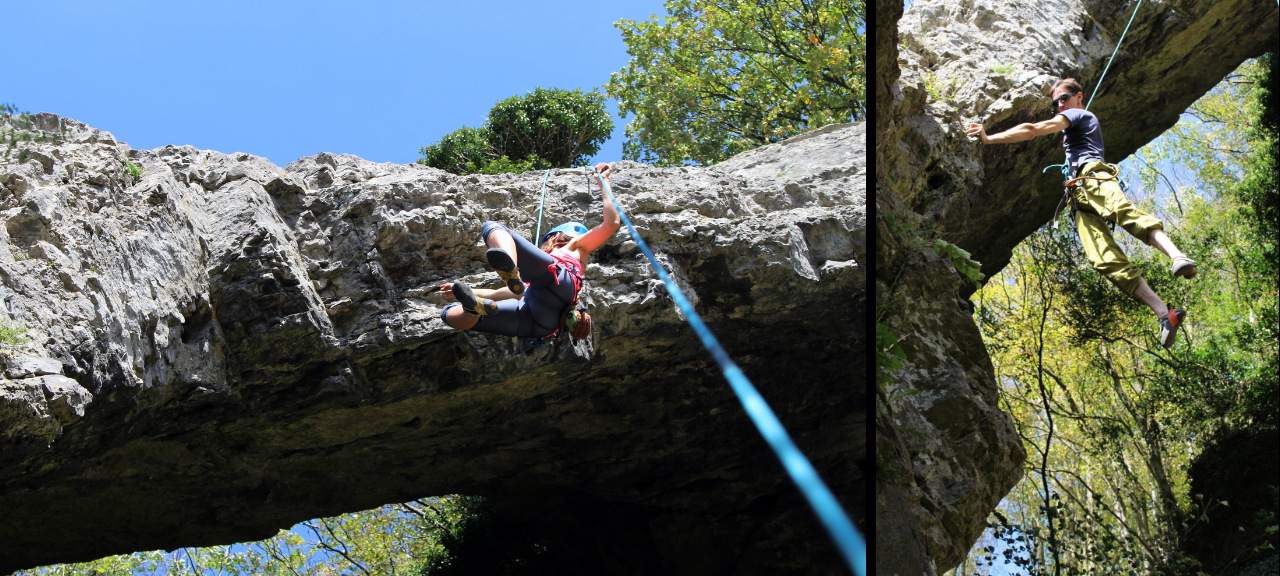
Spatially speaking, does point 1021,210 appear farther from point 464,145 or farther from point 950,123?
point 464,145

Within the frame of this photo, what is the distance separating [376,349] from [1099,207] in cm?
474

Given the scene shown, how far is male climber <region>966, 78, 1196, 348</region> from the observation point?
5.09 m

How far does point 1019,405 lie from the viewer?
11602mm

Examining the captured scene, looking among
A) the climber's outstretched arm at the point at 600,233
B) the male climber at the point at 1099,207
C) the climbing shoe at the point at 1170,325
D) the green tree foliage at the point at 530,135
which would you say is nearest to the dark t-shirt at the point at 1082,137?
the male climber at the point at 1099,207

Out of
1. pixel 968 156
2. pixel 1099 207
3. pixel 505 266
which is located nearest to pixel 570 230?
pixel 505 266

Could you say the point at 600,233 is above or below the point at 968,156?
below

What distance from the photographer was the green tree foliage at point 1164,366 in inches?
325

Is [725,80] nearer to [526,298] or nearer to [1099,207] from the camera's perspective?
[1099,207]

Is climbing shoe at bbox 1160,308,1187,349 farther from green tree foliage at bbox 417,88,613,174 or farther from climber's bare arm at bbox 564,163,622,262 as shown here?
green tree foliage at bbox 417,88,613,174

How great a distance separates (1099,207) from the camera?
5570 millimetres

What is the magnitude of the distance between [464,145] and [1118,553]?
8.74 m

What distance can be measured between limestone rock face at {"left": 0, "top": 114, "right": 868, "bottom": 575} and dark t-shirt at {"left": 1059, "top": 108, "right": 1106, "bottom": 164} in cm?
139

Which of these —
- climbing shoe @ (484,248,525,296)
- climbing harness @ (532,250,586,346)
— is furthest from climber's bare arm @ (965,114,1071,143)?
climbing shoe @ (484,248,525,296)

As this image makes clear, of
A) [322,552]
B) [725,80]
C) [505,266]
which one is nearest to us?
[505,266]
